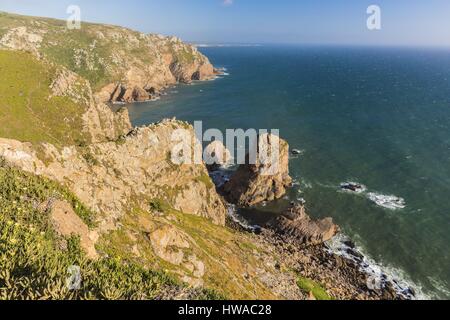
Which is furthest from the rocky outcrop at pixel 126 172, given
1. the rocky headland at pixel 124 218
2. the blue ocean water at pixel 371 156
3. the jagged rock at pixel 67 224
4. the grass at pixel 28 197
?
the blue ocean water at pixel 371 156

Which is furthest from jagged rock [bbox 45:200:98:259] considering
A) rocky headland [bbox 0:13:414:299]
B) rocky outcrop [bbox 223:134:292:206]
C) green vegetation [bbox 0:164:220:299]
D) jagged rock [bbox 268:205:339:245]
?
rocky outcrop [bbox 223:134:292:206]

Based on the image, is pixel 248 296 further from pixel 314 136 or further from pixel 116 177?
pixel 314 136

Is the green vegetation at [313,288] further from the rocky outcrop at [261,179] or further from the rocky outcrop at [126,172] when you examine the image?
the rocky outcrop at [261,179]

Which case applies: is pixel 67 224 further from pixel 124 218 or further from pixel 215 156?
pixel 215 156

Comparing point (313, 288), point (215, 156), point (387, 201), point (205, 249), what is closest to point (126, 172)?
point (205, 249)

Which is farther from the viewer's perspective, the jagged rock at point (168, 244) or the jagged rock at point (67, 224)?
the jagged rock at point (168, 244)

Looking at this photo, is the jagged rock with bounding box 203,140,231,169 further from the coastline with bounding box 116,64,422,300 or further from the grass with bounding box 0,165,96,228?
the grass with bounding box 0,165,96,228
